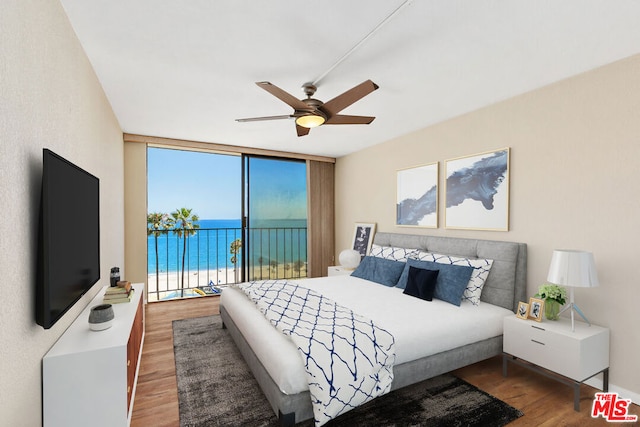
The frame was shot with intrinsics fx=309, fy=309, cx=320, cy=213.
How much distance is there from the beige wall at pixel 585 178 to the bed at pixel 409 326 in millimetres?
210

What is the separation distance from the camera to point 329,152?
215 inches

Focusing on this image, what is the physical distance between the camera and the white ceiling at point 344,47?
Answer: 5.65ft

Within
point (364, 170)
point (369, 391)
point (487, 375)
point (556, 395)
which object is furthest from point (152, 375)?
point (364, 170)

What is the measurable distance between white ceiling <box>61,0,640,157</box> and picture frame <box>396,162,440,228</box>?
90 centimetres

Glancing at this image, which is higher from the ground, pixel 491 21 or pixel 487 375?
pixel 491 21

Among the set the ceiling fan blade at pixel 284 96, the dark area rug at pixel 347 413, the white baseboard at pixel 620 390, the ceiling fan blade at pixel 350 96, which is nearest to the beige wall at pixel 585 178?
the white baseboard at pixel 620 390

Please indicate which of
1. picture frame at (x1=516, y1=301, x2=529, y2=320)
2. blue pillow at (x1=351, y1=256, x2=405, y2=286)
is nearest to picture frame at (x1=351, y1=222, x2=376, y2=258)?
blue pillow at (x1=351, y1=256, x2=405, y2=286)

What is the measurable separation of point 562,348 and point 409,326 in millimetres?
1075

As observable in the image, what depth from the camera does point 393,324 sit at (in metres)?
2.31

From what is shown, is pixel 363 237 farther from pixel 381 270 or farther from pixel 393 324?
pixel 393 324

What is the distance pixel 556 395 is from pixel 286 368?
6.74ft

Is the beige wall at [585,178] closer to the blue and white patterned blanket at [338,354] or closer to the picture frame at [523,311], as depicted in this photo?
the picture frame at [523,311]

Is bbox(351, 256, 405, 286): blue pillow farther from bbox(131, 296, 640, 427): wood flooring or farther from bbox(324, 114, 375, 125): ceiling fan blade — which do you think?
→ bbox(324, 114, 375, 125): ceiling fan blade

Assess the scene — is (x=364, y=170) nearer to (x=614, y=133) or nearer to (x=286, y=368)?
(x=614, y=133)
